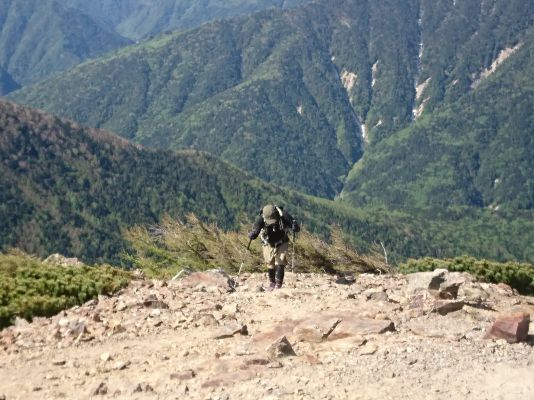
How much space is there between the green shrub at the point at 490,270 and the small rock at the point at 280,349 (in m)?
10.4

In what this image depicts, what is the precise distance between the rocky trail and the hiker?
949mm

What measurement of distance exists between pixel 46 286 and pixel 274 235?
585 cm

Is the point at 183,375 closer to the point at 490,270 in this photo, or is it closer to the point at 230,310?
the point at 230,310

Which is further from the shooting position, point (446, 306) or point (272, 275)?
point (272, 275)

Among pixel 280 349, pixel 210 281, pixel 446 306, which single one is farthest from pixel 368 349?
pixel 210 281

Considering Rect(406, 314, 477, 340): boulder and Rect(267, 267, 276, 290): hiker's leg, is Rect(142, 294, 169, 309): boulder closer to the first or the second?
Rect(267, 267, 276, 290): hiker's leg

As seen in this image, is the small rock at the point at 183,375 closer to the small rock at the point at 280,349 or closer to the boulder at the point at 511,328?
the small rock at the point at 280,349

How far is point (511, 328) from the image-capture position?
11008mm

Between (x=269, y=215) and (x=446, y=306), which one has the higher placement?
(x=269, y=215)

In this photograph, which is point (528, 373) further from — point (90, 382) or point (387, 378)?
point (90, 382)

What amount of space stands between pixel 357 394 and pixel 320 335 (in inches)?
108

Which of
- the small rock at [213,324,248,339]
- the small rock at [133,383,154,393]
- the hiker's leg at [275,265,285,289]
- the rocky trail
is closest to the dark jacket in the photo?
the hiker's leg at [275,265,285,289]

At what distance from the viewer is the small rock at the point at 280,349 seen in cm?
1091

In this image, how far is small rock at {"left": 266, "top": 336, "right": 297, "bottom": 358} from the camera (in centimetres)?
1091
